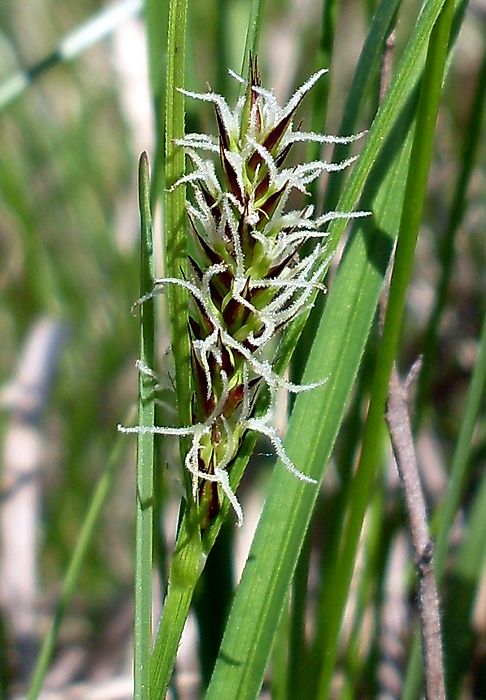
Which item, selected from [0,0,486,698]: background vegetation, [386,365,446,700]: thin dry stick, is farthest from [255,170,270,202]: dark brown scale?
[0,0,486,698]: background vegetation

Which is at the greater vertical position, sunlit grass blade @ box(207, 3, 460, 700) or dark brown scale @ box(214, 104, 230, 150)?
dark brown scale @ box(214, 104, 230, 150)

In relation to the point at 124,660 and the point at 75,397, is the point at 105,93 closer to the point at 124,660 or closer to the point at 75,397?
the point at 75,397

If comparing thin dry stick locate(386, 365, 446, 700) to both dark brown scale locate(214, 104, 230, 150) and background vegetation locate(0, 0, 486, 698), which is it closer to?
dark brown scale locate(214, 104, 230, 150)

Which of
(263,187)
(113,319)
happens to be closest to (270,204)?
(263,187)

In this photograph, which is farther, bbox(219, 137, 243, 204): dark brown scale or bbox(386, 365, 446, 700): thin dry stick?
bbox(386, 365, 446, 700): thin dry stick

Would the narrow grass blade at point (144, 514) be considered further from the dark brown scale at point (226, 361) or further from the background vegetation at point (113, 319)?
the background vegetation at point (113, 319)

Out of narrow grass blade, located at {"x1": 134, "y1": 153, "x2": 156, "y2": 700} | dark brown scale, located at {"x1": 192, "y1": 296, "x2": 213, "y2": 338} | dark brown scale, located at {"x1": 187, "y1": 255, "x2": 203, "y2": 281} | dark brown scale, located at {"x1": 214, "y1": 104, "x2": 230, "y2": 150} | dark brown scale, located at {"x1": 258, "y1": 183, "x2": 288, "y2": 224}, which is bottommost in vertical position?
narrow grass blade, located at {"x1": 134, "y1": 153, "x2": 156, "y2": 700}

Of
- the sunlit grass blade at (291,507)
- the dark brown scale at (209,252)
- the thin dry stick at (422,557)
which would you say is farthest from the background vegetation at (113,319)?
the dark brown scale at (209,252)

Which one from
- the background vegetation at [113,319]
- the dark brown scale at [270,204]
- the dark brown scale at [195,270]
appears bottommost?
the dark brown scale at [195,270]

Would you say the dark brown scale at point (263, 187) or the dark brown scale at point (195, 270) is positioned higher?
the dark brown scale at point (263, 187)
